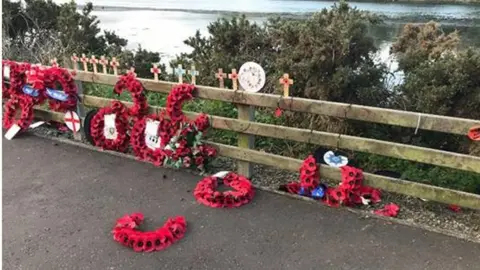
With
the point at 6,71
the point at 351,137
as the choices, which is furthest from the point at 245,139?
the point at 6,71

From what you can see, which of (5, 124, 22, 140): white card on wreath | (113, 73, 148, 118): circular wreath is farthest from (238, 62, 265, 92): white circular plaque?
(5, 124, 22, 140): white card on wreath

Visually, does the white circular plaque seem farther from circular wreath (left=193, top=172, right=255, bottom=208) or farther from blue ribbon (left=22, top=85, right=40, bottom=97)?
blue ribbon (left=22, top=85, right=40, bottom=97)

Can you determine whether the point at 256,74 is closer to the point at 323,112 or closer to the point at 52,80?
the point at 323,112

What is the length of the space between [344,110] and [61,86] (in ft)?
11.8

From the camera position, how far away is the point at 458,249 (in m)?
3.34

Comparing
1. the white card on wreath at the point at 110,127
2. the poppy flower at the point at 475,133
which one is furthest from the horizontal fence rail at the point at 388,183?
the white card on wreath at the point at 110,127

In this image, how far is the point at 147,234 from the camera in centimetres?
348

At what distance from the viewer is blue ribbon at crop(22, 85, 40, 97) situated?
18.7 feet

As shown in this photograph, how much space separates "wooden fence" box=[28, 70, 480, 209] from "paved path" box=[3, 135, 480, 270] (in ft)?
1.13

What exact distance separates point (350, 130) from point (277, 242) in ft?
6.97

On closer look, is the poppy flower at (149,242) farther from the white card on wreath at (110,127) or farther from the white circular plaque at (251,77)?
the white card on wreath at (110,127)

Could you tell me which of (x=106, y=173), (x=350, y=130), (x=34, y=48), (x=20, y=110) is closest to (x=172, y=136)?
(x=106, y=173)

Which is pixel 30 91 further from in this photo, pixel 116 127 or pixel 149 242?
pixel 149 242

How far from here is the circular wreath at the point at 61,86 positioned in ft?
17.9
